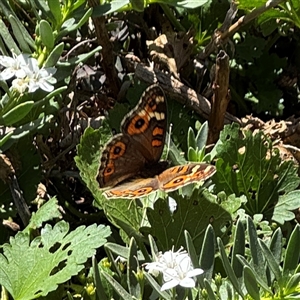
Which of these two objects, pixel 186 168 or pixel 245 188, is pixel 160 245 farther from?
pixel 245 188

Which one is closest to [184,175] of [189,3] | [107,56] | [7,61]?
[7,61]

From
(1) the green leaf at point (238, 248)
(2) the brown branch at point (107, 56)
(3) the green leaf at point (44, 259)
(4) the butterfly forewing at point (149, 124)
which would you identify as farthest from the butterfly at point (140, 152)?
(2) the brown branch at point (107, 56)

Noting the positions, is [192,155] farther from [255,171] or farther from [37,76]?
[37,76]

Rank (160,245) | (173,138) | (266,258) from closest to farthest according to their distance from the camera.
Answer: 1. (266,258)
2. (160,245)
3. (173,138)

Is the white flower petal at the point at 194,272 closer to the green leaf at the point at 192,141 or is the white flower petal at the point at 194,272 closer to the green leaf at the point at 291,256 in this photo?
the green leaf at the point at 291,256

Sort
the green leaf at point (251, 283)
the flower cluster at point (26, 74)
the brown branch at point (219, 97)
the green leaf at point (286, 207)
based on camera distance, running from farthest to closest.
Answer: the brown branch at point (219, 97) < the green leaf at point (286, 207) < the flower cluster at point (26, 74) < the green leaf at point (251, 283)

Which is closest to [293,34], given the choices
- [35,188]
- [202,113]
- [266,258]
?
[202,113]
